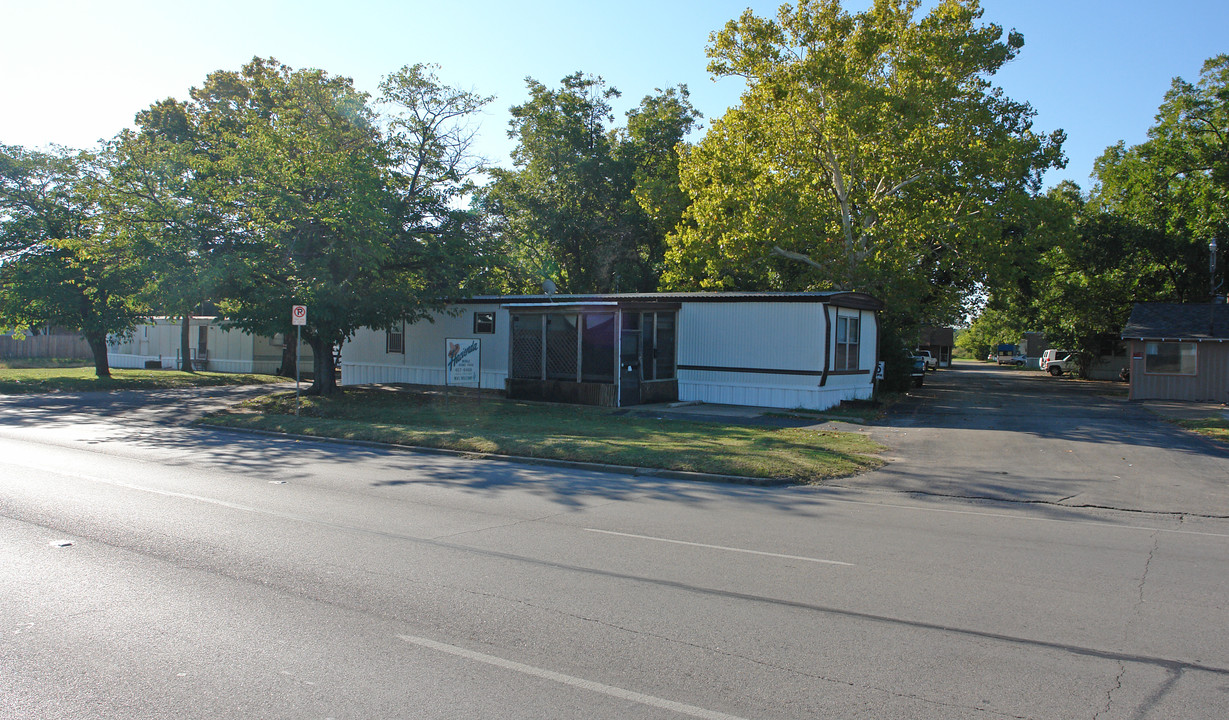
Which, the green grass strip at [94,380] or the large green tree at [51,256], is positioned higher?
the large green tree at [51,256]

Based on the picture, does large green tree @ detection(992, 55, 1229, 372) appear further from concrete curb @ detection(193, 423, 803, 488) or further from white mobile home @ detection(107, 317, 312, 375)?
white mobile home @ detection(107, 317, 312, 375)

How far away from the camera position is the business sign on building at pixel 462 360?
22.9 meters

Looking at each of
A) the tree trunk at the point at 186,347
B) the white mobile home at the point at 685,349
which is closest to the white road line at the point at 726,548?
the white mobile home at the point at 685,349

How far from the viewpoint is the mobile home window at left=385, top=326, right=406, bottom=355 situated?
30.1m

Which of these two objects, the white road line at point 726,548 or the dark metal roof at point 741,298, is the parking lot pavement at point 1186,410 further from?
the white road line at point 726,548

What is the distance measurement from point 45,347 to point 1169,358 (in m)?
59.4

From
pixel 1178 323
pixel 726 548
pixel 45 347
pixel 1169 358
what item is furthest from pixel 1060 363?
pixel 45 347

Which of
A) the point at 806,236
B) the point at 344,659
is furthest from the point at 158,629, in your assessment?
the point at 806,236

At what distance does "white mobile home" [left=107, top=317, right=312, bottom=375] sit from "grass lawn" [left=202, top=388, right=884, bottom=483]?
53.5ft

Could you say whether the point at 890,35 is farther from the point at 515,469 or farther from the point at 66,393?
the point at 66,393

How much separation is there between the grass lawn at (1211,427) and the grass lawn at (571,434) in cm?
884

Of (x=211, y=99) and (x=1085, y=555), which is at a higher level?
(x=211, y=99)

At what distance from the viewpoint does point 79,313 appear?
31609mm

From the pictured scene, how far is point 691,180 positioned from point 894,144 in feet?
26.6
